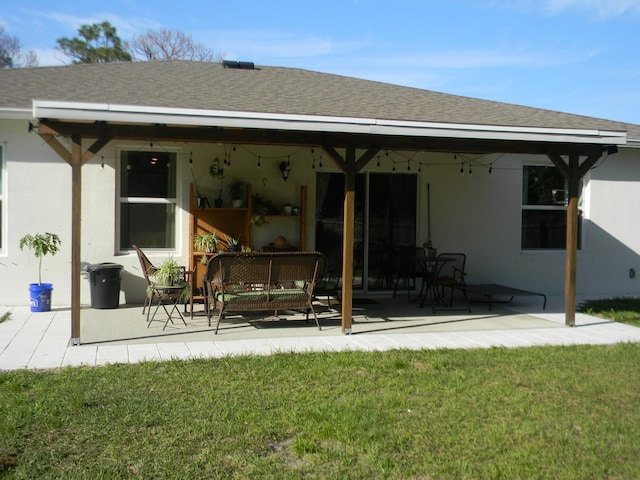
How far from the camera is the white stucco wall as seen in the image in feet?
30.9

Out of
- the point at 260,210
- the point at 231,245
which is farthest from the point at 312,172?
the point at 231,245

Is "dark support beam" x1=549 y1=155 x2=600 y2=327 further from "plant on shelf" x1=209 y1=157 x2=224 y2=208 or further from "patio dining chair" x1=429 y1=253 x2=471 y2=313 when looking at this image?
"plant on shelf" x1=209 y1=157 x2=224 y2=208

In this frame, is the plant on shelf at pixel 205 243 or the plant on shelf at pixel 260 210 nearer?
the plant on shelf at pixel 205 243

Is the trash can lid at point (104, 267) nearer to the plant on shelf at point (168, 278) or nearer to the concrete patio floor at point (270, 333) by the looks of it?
the concrete patio floor at point (270, 333)

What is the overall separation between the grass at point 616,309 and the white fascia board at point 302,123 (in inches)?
104

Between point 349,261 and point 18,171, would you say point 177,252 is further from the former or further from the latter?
point 349,261

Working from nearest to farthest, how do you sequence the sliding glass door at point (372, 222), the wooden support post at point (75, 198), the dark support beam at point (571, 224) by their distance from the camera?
the wooden support post at point (75, 198), the dark support beam at point (571, 224), the sliding glass door at point (372, 222)

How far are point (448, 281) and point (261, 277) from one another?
3180 mm

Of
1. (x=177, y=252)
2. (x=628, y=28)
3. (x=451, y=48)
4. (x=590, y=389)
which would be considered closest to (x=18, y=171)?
(x=177, y=252)

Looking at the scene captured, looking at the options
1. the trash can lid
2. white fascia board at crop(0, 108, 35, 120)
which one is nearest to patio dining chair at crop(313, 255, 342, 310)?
the trash can lid

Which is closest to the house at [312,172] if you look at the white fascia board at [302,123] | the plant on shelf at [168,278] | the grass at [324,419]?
the white fascia board at [302,123]

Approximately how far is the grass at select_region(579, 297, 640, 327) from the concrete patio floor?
1.19ft

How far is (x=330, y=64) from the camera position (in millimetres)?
27766

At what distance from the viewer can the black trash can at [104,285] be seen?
30.2 ft
